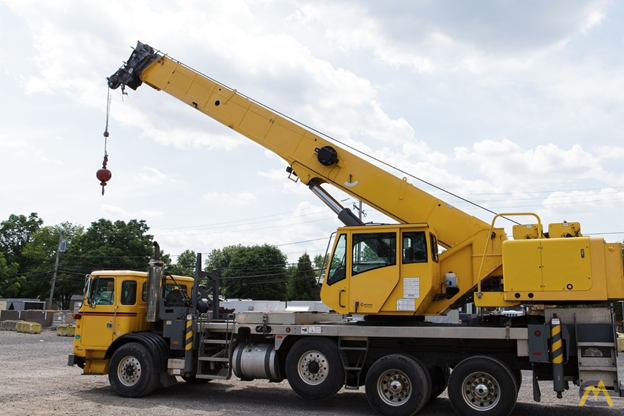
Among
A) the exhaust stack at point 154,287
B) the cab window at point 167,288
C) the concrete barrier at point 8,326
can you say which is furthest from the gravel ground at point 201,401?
the concrete barrier at point 8,326

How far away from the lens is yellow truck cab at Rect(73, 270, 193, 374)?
12.5 metres

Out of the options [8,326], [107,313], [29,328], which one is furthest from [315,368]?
[8,326]

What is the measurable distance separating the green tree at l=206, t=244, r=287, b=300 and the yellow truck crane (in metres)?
60.6

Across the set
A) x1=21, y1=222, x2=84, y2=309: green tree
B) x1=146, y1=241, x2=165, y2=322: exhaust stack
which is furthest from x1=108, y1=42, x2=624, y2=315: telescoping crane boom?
x1=21, y1=222, x2=84, y2=309: green tree

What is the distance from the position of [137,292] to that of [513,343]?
8296 millimetres

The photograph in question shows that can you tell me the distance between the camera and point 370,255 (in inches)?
429

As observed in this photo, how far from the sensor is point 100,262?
66.2 metres

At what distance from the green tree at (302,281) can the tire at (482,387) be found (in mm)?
58077

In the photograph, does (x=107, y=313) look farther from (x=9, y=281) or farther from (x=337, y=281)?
(x=9, y=281)

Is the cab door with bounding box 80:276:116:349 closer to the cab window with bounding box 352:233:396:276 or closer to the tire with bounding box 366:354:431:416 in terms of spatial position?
the cab window with bounding box 352:233:396:276

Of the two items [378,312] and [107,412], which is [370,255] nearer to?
[378,312]

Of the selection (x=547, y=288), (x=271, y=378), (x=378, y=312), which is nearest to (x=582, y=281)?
(x=547, y=288)

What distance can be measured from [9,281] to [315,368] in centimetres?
7192

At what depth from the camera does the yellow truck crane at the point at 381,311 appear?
9.48m
